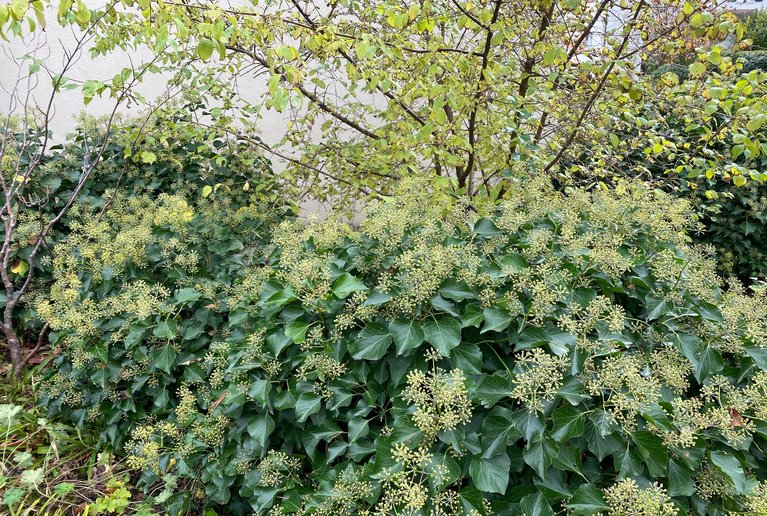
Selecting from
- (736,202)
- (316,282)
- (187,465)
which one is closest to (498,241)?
(316,282)

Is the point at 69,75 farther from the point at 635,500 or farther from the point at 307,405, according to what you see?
the point at 635,500

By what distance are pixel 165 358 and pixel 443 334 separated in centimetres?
136

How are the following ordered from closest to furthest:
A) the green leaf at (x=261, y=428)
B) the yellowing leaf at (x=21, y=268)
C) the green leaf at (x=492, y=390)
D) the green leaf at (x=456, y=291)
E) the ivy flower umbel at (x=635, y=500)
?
the ivy flower umbel at (x=635, y=500)
the green leaf at (x=492, y=390)
the green leaf at (x=456, y=291)
the green leaf at (x=261, y=428)
the yellowing leaf at (x=21, y=268)

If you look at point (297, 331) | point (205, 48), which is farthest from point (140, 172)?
point (297, 331)

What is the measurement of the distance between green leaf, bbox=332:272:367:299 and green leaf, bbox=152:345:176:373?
949 mm

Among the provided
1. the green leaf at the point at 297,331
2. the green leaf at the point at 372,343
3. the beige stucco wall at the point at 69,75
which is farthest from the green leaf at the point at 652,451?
the beige stucco wall at the point at 69,75

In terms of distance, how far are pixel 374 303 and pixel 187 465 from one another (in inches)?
43.6

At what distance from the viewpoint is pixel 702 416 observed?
4.35 feet

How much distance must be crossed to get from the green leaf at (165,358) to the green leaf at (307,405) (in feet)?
2.77

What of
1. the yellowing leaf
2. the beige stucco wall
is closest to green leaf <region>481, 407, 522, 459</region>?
the yellowing leaf

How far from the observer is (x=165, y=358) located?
2.18 metres

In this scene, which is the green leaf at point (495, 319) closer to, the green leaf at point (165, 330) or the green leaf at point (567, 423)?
the green leaf at point (567, 423)

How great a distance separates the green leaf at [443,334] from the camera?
147 cm

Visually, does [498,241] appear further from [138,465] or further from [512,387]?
[138,465]
